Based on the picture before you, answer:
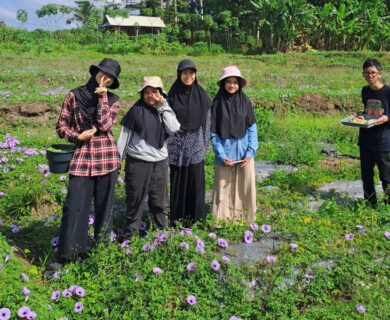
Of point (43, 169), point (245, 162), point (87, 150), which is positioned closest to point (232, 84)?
point (245, 162)

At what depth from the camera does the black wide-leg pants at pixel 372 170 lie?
162 inches

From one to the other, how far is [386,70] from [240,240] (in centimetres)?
1555

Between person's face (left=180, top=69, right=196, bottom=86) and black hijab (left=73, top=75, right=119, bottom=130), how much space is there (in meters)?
0.72

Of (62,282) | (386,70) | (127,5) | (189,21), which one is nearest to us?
(62,282)

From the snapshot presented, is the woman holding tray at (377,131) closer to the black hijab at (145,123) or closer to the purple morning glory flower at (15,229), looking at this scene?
the black hijab at (145,123)

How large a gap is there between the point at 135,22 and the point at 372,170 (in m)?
27.5

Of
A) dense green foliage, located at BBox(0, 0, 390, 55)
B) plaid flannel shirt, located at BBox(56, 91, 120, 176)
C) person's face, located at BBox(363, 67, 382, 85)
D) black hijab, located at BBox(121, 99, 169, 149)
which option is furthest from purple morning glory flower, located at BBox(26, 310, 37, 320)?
dense green foliage, located at BBox(0, 0, 390, 55)

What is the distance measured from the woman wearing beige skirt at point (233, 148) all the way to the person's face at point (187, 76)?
261 mm

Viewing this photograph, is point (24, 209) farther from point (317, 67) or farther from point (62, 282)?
point (317, 67)

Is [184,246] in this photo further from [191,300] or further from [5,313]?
[5,313]

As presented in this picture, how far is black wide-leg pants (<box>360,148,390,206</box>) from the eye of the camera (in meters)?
4.11

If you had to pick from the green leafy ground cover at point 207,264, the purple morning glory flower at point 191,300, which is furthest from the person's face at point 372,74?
the purple morning glory flower at point 191,300

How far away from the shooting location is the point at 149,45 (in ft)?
75.5

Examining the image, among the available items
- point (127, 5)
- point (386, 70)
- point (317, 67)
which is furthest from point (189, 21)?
point (386, 70)
